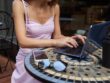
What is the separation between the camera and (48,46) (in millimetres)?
2246

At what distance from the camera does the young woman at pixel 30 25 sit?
2359 millimetres

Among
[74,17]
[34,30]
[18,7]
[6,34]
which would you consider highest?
[18,7]

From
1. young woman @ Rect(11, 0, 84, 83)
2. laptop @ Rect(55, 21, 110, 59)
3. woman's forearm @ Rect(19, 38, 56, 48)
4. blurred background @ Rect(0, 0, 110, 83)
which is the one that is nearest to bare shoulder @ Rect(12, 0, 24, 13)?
young woman @ Rect(11, 0, 84, 83)

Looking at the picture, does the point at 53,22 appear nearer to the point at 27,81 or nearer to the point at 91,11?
the point at 27,81

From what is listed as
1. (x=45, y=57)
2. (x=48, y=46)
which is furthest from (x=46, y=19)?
(x=45, y=57)

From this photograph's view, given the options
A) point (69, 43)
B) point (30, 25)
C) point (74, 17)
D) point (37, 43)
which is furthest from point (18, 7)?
point (74, 17)

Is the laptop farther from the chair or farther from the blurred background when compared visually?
the chair

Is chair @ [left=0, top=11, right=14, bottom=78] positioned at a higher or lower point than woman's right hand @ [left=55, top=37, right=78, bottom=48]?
lower

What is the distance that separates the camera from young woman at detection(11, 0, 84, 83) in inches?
92.9

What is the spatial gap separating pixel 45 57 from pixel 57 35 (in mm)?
722

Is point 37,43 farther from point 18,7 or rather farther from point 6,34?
point 6,34

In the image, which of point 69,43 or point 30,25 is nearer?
point 69,43

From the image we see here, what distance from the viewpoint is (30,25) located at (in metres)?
2.55

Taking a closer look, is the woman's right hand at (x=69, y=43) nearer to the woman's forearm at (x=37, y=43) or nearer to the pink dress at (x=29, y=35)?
the woman's forearm at (x=37, y=43)
